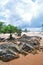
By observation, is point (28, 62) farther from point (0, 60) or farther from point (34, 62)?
point (0, 60)

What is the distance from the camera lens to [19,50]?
77.4ft

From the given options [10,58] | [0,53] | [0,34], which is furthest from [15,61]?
[0,34]

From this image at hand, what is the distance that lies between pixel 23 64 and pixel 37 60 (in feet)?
7.56

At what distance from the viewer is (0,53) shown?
65.6 feet

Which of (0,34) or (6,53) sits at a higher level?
(6,53)

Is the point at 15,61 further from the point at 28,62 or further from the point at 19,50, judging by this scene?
the point at 19,50

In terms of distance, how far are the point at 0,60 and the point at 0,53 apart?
1.00m

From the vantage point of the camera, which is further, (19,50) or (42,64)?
(19,50)

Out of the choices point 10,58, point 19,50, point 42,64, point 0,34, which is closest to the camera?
point 42,64

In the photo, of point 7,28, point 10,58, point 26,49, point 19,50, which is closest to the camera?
point 10,58

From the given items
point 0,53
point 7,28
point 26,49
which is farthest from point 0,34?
point 0,53

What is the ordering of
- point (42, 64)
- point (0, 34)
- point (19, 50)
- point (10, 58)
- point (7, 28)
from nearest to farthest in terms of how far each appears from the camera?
1. point (42, 64)
2. point (10, 58)
3. point (19, 50)
4. point (7, 28)
5. point (0, 34)

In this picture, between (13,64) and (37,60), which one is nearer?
(13,64)

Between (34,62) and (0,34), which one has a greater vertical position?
(34,62)
